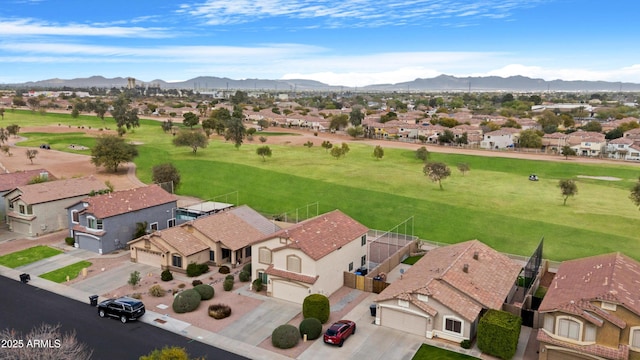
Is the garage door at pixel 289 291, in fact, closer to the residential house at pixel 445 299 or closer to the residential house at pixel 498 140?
the residential house at pixel 445 299

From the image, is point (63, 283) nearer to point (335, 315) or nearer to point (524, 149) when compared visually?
point (335, 315)

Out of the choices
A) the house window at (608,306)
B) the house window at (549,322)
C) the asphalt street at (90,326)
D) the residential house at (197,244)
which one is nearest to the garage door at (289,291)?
the residential house at (197,244)

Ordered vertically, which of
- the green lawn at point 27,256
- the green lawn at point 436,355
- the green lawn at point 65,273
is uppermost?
the green lawn at point 27,256

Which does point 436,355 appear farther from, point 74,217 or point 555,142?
point 555,142

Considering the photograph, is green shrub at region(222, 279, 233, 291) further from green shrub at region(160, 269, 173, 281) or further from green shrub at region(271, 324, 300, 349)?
green shrub at region(271, 324, 300, 349)

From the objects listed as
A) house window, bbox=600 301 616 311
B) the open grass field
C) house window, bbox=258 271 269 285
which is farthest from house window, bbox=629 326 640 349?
house window, bbox=258 271 269 285

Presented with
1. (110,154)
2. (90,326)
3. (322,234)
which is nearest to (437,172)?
(322,234)
